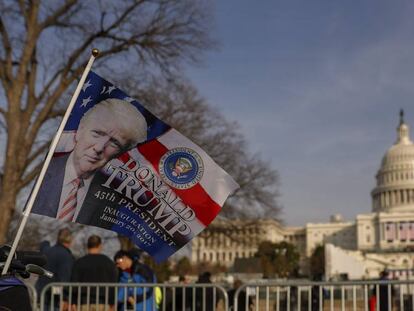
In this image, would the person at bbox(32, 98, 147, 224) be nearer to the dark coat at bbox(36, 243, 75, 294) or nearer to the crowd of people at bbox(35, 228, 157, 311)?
the crowd of people at bbox(35, 228, 157, 311)

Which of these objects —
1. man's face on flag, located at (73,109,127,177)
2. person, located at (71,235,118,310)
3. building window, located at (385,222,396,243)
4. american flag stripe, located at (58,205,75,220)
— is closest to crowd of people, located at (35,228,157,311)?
person, located at (71,235,118,310)

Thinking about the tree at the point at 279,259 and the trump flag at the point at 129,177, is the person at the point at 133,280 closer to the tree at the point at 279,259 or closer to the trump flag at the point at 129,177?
the trump flag at the point at 129,177

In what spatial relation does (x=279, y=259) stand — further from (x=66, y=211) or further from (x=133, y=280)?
(x=66, y=211)

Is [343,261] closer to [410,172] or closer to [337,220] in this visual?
[410,172]

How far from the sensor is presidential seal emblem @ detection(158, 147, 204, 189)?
555cm

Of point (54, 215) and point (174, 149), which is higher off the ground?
point (174, 149)

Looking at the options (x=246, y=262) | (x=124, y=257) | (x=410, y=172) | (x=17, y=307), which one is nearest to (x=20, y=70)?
(x=124, y=257)

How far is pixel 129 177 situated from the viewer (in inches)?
213

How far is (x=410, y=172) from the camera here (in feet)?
418

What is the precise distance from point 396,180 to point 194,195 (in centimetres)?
12801

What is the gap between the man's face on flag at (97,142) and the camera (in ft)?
16.5

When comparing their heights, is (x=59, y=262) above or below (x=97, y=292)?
above

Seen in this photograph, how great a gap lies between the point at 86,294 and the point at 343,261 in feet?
238

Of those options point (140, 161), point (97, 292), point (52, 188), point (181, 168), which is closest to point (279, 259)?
point (97, 292)
